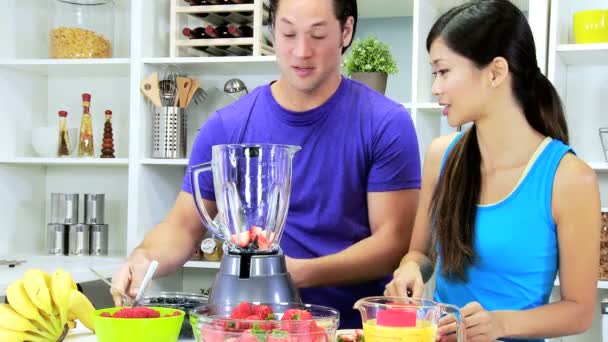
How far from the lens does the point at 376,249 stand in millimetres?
1650

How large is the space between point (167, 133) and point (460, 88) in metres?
1.74

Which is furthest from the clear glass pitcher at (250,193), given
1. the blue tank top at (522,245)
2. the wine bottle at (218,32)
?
the wine bottle at (218,32)

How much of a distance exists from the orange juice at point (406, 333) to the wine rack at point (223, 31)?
1991 mm

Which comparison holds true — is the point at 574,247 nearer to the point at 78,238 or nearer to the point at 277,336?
the point at 277,336

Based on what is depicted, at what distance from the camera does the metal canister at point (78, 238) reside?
3211 mm

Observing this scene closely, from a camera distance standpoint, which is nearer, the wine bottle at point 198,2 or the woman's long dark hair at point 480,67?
the woman's long dark hair at point 480,67

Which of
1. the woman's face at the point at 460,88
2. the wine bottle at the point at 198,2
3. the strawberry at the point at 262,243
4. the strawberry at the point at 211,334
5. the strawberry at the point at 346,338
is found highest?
the wine bottle at the point at 198,2

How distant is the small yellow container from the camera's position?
265cm

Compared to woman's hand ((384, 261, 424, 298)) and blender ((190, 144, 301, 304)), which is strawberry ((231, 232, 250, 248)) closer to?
blender ((190, 144, 301, 304))

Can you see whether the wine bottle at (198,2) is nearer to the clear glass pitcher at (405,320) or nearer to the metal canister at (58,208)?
the metal canister at (58,208)

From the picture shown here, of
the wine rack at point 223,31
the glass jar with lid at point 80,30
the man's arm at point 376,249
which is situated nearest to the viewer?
the man's arm at point 376,249

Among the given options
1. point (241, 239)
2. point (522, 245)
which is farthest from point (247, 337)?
point (522, 245)

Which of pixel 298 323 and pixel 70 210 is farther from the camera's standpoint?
pixel 70 210

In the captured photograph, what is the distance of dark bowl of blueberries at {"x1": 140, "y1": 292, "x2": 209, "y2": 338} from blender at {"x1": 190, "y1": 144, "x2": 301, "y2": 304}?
73 mm
